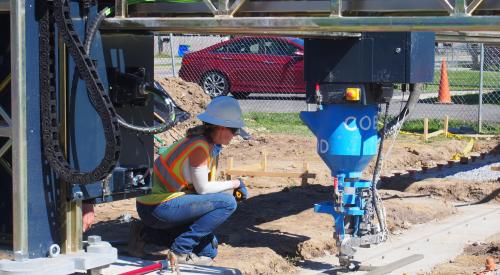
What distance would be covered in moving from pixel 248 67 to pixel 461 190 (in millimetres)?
10586

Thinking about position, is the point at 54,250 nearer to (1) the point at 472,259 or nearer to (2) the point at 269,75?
(1) the point at 472,259

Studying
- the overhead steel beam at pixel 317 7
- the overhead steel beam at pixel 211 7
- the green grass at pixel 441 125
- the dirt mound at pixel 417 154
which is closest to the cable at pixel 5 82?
the overhead steel beam at pixel 317 7

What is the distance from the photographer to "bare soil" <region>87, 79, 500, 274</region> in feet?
26.1

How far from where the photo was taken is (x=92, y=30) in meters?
6.16

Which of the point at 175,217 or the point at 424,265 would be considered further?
the point at 424,265

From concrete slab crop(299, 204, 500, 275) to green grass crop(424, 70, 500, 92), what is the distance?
12.9 meters

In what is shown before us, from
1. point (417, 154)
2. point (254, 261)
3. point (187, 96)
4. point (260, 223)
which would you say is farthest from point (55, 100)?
point (187, 96)

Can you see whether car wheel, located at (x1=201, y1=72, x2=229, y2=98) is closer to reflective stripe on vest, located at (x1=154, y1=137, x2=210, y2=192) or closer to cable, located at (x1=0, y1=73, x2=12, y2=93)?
reflective stripe on vest, located at (x1=154, y1=137, x2=210, y2=192)

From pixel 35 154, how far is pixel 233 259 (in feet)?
7.02

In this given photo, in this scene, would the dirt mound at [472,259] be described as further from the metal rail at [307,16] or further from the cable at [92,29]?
the cable at [92,29]

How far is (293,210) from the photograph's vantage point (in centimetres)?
957

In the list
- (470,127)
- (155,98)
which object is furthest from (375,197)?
(470,127)

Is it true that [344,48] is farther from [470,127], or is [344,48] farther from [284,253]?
[470,127]

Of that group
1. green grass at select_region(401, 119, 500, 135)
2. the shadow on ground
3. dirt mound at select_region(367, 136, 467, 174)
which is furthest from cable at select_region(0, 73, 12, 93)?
green grass at select_region(401, 119, 500, 135)
